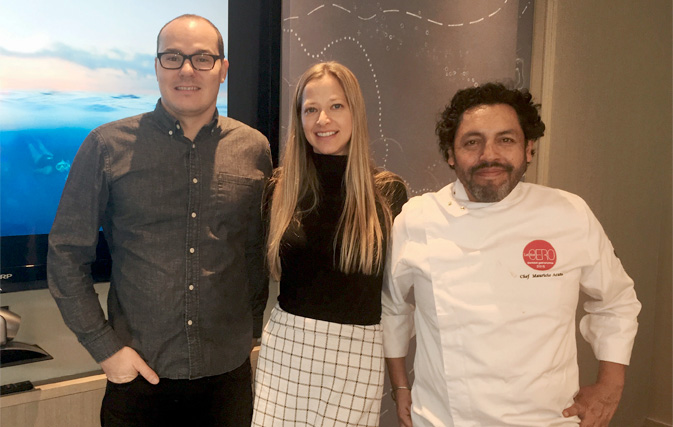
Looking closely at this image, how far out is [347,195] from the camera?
4.88 feet

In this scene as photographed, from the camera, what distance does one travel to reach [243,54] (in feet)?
6.21

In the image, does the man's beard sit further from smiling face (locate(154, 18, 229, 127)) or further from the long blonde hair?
smiling face (locate(154, 18, 229, 127))

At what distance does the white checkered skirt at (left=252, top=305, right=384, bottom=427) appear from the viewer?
4.58 feet

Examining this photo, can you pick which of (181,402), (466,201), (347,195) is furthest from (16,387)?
(466,201)

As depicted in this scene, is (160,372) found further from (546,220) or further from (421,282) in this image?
(546,220)

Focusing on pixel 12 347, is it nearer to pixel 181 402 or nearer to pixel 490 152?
pixel 181 402

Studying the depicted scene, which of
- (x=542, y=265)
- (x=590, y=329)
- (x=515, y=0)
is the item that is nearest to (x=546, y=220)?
(x=542, y=265)

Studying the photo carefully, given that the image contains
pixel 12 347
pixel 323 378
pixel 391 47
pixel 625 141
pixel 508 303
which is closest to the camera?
pixel 508 303

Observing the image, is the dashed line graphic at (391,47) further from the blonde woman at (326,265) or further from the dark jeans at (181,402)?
the dark jeans at (181,402)

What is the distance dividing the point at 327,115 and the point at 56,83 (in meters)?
0.80

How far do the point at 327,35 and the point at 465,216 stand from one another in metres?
0.97

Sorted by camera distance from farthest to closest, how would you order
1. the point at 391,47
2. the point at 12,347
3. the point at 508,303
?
the point at 391,47 → the point at 12,347 → the point at 508,303

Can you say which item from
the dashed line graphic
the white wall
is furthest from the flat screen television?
the white wall

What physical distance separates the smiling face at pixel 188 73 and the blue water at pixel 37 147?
13.0 inches
